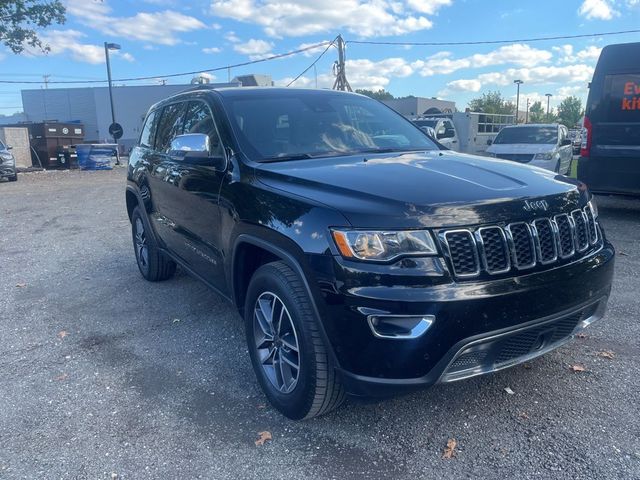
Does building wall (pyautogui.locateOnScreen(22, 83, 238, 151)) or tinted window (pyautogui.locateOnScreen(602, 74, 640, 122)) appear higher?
building wall (pyautogui.locateOnScreen(22, 83, 238, 151))

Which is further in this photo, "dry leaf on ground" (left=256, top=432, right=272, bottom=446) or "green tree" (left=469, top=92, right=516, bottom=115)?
"green tree" (left=469, top=92, right=516, bottom=115)

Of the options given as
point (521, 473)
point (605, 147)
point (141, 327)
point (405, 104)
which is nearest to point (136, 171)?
point (141, 327)

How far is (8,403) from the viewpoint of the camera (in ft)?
11.2

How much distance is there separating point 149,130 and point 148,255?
1.32m

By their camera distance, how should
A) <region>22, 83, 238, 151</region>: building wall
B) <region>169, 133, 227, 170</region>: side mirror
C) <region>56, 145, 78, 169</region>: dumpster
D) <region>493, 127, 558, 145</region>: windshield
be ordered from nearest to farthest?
1. <region>169, 133, 227, 170</region>: side mirror
2. <region>493, 127, 558, 145</region>: windshield
3. <region>56, 145, 78, 169</region>: dumpster
4. <region>22, 83, 238, 151</region>: building wall

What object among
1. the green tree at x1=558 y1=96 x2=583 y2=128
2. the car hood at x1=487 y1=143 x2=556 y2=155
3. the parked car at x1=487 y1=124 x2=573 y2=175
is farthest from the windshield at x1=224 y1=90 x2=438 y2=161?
the green tree at x1=558 y1=96 x2=583 y2=128

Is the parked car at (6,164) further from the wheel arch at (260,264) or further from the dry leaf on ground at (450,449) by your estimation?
the dry leaf on ground at (450,449)

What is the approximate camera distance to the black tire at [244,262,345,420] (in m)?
2.65

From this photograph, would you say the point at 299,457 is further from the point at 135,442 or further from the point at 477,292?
the point at 477,292

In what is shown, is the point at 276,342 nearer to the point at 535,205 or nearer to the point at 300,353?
the point at 300,353

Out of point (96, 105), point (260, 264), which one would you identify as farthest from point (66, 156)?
point (96, 105)

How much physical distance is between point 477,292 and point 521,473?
921 millimetres

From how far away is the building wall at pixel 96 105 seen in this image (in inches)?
2229

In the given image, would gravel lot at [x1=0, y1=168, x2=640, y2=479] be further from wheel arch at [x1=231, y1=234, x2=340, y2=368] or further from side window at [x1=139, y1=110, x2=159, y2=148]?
side window at [x1=139, y1=110, x2=159, y2=148]
